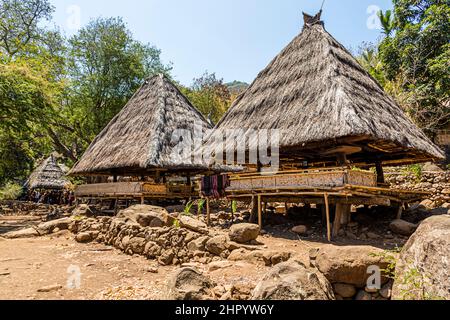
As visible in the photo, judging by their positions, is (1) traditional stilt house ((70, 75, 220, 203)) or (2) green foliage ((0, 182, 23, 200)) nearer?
(1) traditional stilt house ((70, 75, 220, 203))

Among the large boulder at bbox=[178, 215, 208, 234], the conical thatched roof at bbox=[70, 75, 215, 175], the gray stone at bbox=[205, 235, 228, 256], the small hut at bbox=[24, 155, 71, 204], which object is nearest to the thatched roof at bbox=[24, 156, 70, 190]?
the small hut at bbox=[24, 155, 71, 204]

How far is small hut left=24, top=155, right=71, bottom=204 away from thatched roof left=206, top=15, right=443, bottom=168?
21.3 meters

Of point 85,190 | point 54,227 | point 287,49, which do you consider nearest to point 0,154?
point 85,190

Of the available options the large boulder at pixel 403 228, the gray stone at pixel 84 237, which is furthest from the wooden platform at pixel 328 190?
the gray stone at pixel 84 237

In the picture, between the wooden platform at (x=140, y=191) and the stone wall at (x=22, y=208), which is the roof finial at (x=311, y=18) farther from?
the stone wall at (x=22, y=208)

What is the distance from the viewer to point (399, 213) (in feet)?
34.6

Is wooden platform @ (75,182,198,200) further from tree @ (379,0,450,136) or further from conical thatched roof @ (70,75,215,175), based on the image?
tree @ (379,0,450,136)

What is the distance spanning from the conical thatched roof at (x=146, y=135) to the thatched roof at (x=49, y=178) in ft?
40.0

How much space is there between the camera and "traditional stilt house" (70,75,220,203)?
14383 millimetres

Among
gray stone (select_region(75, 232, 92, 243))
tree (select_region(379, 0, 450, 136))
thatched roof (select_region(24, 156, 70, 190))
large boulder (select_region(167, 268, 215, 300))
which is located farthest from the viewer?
thatched roof (select_region(24, 156, 70, 190))

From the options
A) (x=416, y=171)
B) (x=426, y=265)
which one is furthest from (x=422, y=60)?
(x=426, y=265)

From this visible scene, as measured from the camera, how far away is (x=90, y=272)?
21.1 feet

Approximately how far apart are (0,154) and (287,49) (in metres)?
23.0

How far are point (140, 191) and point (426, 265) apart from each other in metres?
12.1
